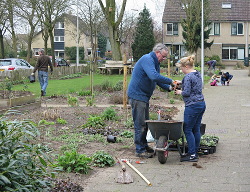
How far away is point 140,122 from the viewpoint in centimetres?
785

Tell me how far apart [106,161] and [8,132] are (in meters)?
2.69

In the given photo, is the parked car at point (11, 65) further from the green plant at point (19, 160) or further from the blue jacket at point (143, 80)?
the green plant at point (19, 160)

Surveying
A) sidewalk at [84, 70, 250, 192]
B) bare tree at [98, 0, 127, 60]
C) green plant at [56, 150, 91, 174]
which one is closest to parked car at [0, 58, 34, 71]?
bare tree at [98, 0, 127, 60]

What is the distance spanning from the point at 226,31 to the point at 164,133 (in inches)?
2342

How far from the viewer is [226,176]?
21.1 feet

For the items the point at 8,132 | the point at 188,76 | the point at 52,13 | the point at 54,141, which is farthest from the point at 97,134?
the point at 52,13

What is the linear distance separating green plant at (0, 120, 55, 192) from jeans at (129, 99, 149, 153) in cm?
306

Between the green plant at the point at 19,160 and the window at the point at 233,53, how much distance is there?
61.3 meters

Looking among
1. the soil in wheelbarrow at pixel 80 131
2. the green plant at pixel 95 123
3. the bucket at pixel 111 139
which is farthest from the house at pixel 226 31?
the bucket at pixel 111 139

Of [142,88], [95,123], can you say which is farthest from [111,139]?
[95,123]

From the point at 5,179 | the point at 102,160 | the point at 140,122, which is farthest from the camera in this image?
the point at 140,122

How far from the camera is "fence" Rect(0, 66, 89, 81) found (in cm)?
2685

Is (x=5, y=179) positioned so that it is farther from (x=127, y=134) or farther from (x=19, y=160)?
(x=127, y=134)

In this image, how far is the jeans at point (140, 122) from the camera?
778cm
